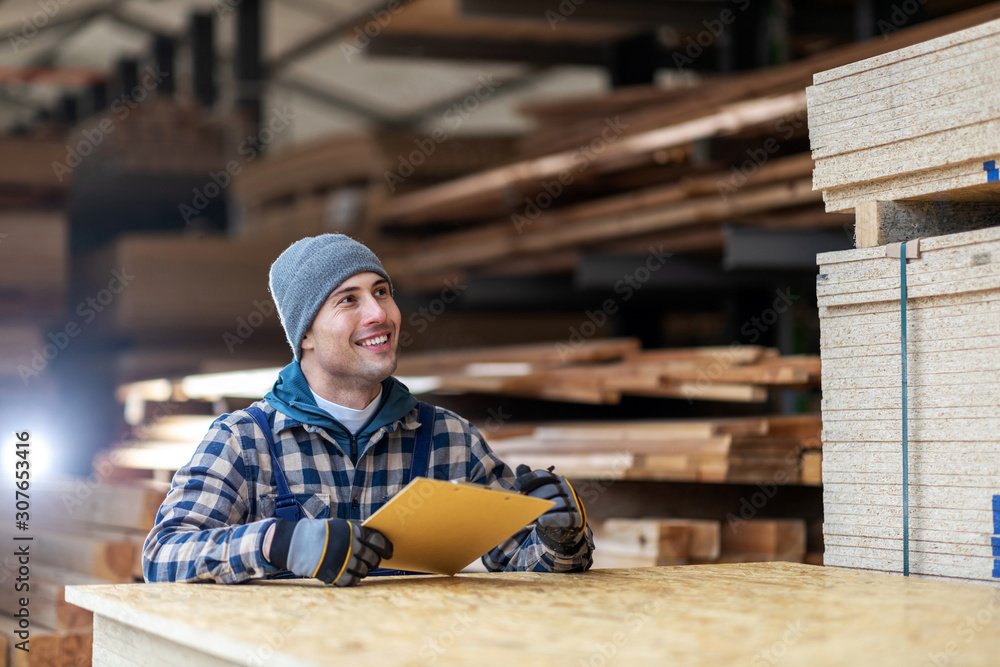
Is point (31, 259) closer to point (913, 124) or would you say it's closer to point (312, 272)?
point (312, 272)

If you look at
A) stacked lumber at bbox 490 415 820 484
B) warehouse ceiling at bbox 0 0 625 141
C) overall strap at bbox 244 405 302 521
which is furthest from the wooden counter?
warehouse ceiling at bbox 0 0 625 141

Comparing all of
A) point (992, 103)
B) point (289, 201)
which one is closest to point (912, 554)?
point (992, 103)

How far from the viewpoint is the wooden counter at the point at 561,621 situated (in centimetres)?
192

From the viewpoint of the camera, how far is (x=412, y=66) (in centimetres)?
1922

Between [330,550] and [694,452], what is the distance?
2.46 meters

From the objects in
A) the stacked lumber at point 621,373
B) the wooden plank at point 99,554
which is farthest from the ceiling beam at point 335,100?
the wooden plank at point 99,554

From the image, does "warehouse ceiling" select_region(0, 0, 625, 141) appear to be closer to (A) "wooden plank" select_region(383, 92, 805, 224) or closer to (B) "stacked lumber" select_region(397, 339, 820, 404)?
(A) "wooden plank" select_region(383, 92, 805, 224)

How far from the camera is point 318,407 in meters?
3.12

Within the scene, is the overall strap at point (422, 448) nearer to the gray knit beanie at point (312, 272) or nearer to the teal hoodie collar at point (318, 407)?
the teal hoodie collar at point (318, 407)

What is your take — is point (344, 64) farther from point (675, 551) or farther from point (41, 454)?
point (675, 551)

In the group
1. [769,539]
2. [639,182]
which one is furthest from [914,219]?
[639,182]

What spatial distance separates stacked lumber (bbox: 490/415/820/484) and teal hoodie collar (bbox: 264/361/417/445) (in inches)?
65.4

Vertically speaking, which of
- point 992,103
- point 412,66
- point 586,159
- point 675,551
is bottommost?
point 675,551

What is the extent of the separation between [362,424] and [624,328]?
21.0ft
